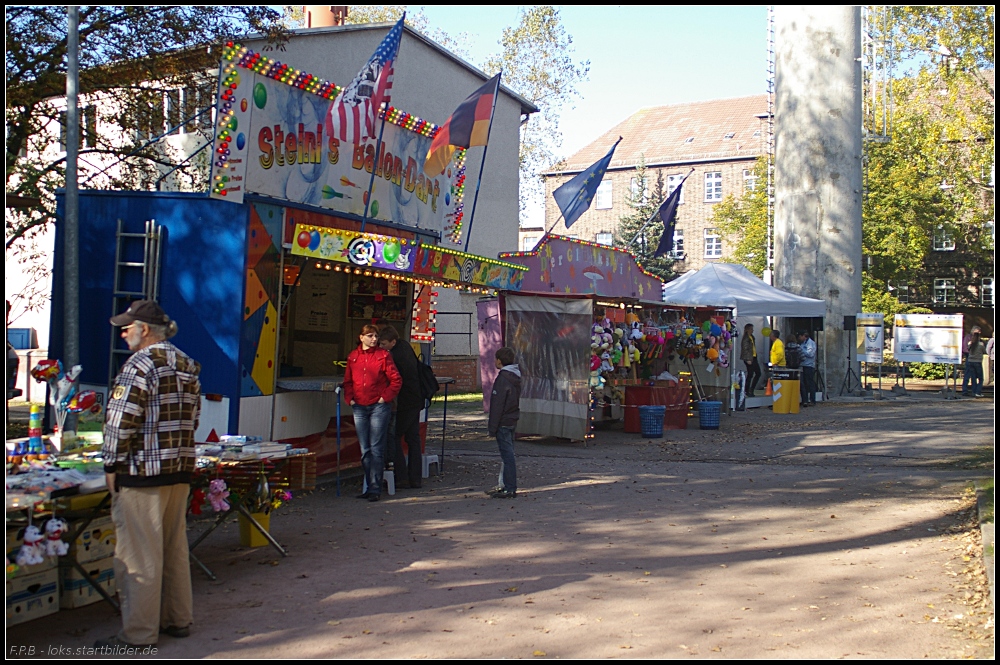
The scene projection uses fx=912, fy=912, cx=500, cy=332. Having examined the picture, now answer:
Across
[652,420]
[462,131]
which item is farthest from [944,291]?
[462,131]

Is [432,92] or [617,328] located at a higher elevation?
[432,92]

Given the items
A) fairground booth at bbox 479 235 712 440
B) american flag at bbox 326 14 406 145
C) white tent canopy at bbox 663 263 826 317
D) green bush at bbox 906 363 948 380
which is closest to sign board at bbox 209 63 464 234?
american flag at bbox 326 14 406 145

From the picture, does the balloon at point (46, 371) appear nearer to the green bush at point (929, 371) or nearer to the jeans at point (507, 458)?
the jeans at point (507, 458)

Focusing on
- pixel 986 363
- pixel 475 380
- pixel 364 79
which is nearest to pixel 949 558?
pixel 364 79

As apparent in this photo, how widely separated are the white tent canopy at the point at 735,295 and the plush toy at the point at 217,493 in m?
15.6

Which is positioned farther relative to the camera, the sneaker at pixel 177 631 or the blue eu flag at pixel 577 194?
the blue eu flag at pixel 577 194

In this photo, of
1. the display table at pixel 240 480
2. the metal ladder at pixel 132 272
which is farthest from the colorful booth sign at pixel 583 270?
the display table at pixel 240 480

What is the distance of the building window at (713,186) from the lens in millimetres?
53656

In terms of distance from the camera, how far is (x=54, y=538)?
5.30m

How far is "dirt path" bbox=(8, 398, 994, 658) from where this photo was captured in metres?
5.49

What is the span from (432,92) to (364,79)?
16.5 m

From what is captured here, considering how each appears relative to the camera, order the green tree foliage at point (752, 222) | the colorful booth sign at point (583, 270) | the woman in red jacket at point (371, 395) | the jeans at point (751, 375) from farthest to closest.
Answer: the green tree foliage at point (752, 222) → the jeans at point (751, 375) → the colorful booth sign at point (583, 270) → the woman in red jacket at point (371, 395)

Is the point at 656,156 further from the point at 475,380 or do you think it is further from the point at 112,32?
the point at 112,32

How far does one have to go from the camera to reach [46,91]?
12273 mm
